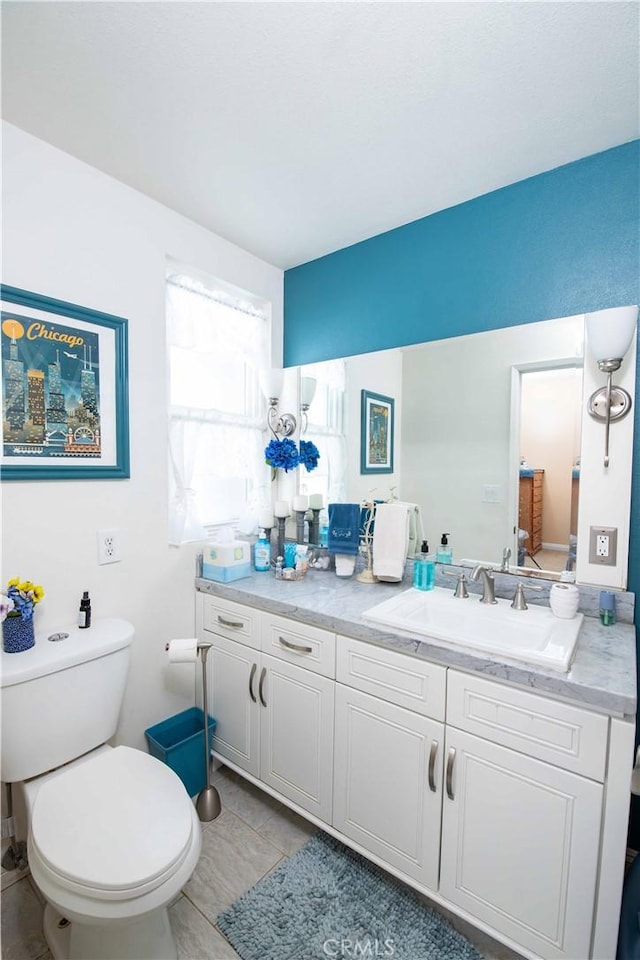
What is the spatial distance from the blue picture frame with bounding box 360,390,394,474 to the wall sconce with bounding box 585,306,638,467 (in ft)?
2.64

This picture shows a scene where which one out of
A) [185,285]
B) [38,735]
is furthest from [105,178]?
[38,735]

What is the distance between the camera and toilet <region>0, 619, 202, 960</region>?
100 centimetres

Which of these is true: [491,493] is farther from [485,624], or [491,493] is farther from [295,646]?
[295,646]

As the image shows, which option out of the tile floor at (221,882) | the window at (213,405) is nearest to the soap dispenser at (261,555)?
the window at (213,405)

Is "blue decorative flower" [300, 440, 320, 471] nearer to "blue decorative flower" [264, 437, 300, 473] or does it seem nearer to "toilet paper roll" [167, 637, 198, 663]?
Answer: "blue decorative flower" [264, 437, 300, 473]

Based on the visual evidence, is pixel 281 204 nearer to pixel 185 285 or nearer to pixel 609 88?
pixel 185 285

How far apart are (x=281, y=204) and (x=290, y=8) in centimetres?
79

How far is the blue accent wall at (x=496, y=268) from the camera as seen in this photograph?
1.46m

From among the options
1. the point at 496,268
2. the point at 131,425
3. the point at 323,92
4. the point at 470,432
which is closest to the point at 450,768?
the point at 470,432

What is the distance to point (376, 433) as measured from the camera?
204 centimetres

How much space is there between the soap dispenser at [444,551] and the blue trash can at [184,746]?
4.10ft

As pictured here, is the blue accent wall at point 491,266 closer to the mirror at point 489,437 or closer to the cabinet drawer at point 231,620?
the mirror at point 489,437

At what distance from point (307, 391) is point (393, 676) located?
149 centimetres

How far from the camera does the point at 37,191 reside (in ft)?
4.83
